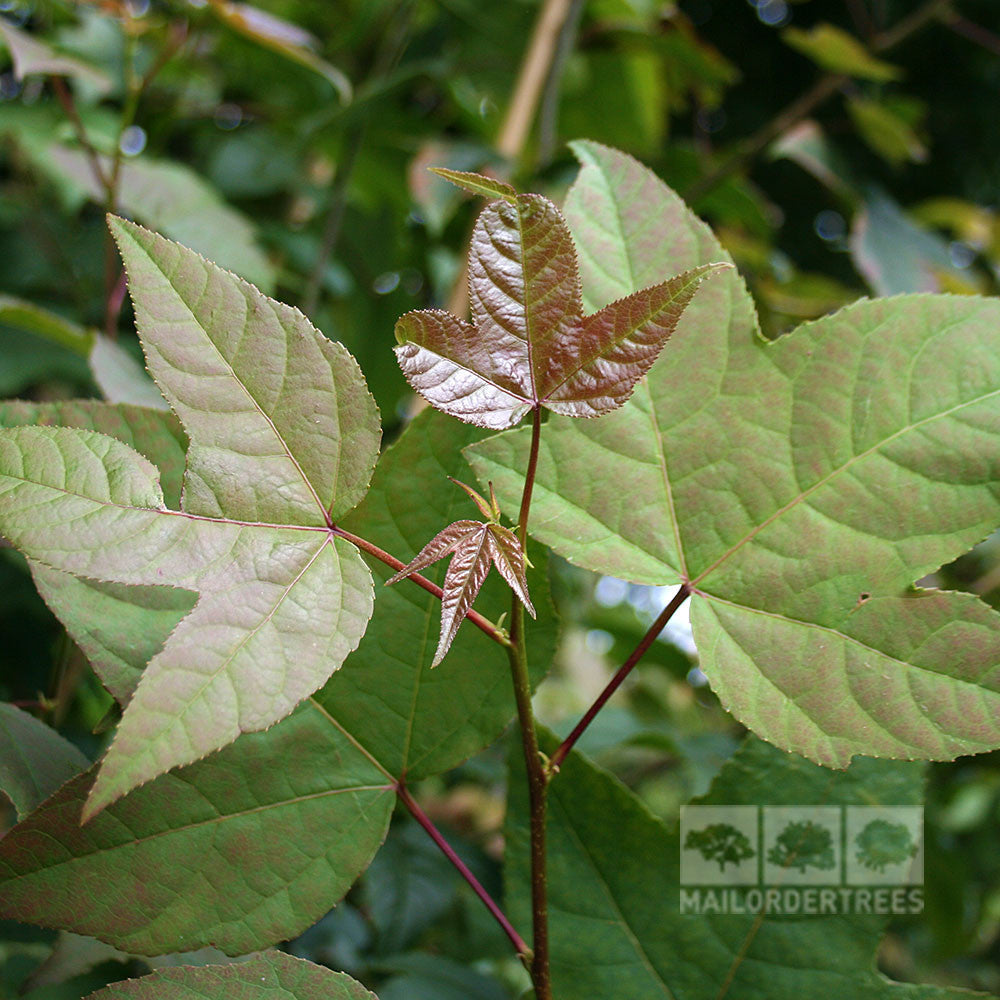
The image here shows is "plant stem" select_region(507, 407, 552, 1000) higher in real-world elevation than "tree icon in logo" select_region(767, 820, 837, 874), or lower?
higher

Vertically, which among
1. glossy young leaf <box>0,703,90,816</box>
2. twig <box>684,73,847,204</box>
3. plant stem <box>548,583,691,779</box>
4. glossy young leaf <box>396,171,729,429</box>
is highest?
twig <box>684,73,847,204</box>

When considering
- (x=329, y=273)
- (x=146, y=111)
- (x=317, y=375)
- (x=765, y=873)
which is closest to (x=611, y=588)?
(x=329, y=273)

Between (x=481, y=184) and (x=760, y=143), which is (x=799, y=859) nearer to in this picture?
(x=481, y=184)

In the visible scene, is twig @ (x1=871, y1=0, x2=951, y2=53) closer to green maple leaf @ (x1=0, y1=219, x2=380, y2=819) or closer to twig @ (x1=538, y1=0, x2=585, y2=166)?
twig @ (x1=538, y1=0, x2=585, y2=166)

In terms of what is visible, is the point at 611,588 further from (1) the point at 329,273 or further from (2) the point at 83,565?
(2) the point at 83,565

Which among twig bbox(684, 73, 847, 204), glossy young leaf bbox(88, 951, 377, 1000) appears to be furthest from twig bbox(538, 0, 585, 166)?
glossy young leaf bbox(88, 951, 377, 1000)

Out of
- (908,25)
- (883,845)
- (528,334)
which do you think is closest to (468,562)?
(528,334)

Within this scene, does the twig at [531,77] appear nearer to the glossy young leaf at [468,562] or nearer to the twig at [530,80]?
the twig at [530,80]
